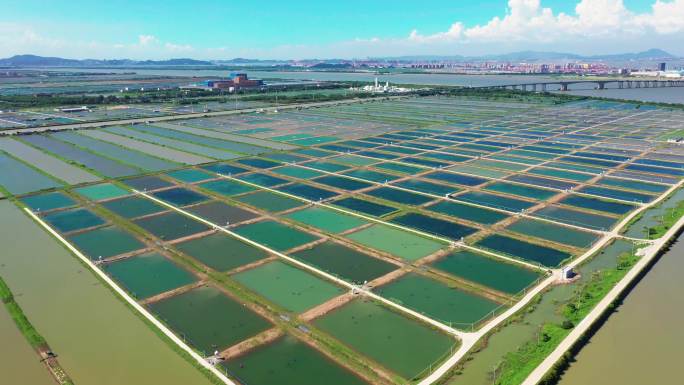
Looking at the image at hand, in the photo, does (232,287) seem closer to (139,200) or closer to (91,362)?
(91,362)

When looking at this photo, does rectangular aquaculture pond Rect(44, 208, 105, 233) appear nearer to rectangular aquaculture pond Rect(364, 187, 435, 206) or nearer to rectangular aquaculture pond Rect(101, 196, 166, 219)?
rectangular aquaculture pond Rect(101, 196, 166, 219)

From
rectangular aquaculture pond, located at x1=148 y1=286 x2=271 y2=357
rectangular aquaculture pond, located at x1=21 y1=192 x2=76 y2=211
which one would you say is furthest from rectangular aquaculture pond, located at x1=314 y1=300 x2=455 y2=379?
rectangular aquaculture pond, located at x1=21 y1=192 x2=76 y2=211

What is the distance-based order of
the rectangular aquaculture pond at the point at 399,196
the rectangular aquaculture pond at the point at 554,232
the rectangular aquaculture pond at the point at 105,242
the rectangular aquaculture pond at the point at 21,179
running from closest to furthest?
1. the rectangular aquaculture pond at the point at 105,242
2. the rectangular aquaculture pond at the point at 554,232
3. the rectangular aquaculture pond at the point at 399,196
4. the rectangular aquaculture pond at the point at 21,179

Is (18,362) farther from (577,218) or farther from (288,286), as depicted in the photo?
(577,218)

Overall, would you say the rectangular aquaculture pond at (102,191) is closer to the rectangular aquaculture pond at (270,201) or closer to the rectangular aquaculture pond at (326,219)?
the rectangular aquaculture pond at (270,201)

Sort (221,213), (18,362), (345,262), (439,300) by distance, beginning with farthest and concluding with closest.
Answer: (221,213)
(345,262)
(439,300)
(18,362)

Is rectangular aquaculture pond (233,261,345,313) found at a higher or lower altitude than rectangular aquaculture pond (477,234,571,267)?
lower

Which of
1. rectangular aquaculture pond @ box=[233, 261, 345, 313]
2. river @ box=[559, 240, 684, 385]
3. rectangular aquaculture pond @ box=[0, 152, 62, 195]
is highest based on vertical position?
rectangular aquaculture pond @ box=[0, 152, 62, 195]

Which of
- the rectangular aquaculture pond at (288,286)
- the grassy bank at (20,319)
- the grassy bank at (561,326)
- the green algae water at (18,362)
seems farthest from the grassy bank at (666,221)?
the grassy bank at (20,319)

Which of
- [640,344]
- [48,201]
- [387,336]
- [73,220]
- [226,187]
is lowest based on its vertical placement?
[640,344]

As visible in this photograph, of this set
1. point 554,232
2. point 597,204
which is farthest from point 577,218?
point 597,204

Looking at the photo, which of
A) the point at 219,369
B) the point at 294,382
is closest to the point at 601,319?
the point at 294,382
